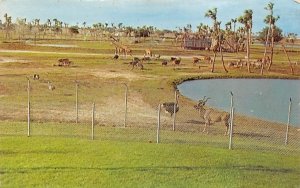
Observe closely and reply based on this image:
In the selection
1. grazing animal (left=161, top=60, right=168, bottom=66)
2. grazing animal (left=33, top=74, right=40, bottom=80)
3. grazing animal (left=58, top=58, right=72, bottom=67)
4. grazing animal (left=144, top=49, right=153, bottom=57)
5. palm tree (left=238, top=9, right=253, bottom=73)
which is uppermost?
palm tree (left=238, top=9, right=253, bottom=73)

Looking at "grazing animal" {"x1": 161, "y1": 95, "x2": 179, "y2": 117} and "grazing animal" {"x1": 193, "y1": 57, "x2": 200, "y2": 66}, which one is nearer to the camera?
"grazing animal" {"x1": 161, "y1": 95, "x2": 179, "y2": 117}

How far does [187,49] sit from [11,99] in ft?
24.4

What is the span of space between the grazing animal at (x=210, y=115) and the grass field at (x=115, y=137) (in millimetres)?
221

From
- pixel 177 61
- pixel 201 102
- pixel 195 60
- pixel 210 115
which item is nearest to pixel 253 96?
pixel 201 102

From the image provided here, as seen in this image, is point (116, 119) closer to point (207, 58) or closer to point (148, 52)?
point (148, 52)

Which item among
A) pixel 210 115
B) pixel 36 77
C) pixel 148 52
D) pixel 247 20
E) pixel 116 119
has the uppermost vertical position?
pixel 247 20

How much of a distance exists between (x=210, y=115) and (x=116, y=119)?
164cm

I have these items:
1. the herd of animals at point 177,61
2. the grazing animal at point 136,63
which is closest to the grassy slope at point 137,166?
the herd of animals at point 177,61

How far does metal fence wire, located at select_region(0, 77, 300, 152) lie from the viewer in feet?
26.0

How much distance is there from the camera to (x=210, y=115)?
9305 mm

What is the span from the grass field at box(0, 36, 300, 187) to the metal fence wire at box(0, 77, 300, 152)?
0.02m

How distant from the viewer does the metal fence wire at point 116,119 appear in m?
7.92

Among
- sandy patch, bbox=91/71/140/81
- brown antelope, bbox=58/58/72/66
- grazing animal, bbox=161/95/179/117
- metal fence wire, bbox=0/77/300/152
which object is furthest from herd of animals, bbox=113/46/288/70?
grazing animal, bbox=161/95/179/117

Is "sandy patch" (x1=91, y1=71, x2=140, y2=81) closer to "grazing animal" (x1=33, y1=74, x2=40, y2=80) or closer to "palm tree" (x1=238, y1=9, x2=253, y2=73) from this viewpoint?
"grazing animal" (x1=33, y1=74, x2=40, y2=80)
